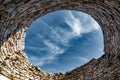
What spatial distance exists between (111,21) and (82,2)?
1007 millimetres

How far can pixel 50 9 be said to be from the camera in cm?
645

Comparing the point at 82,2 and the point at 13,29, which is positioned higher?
the point at 82,2

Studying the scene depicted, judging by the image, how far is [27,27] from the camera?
6820 millimetres

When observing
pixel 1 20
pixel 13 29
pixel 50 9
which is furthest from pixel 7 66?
pixel 50 9

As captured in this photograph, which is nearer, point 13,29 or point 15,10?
point 15,10

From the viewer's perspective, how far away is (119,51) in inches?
238

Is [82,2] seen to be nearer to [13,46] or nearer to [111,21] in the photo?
[111,21]

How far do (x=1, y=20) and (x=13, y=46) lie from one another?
1.62 meters

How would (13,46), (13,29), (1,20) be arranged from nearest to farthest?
1. (1,20)
2. (13,29)
3. (13,46)

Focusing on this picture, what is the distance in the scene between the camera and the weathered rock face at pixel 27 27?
210 inches

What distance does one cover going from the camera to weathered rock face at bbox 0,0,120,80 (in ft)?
17.5

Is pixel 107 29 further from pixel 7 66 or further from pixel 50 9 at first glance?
pixel 7 66

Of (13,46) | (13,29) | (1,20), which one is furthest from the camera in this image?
(13,46)

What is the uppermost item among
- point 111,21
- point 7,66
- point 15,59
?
point 111,21
